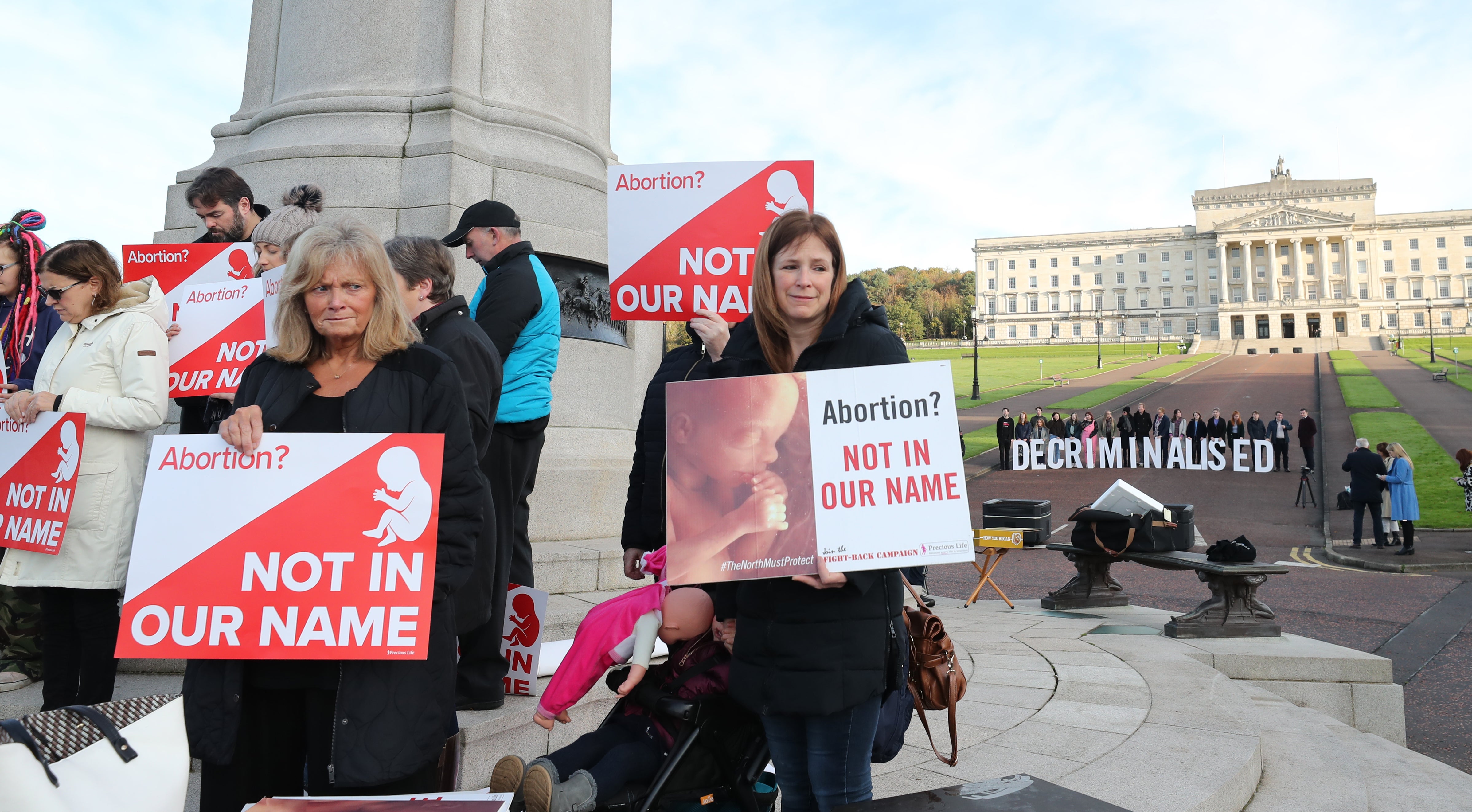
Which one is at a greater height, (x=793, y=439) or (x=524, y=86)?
(x=524, y=86)

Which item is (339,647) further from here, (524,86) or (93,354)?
(524,86)

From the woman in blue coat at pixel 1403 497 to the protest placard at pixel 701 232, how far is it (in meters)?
14.9

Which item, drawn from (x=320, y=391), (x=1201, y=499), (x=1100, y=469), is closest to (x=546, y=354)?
(x=320, y=391)

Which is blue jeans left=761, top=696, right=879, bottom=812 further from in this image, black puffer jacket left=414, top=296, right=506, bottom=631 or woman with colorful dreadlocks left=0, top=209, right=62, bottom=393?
woman with colorful dreadlocks left=0, top=209, right=62, bottom=393

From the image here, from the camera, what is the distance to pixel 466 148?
6383 mm

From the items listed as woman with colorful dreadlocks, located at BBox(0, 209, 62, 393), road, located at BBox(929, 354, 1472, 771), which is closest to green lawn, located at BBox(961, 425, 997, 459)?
road, located at BBox(929, 354, 1472, 771)

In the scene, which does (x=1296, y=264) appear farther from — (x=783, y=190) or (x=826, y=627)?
(x=826, y=627)

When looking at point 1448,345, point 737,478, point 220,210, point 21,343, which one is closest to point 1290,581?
Result: point 737,478

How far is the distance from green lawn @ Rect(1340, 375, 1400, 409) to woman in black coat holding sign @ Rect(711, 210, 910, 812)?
4203cm

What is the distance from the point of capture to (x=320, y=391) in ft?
8.01

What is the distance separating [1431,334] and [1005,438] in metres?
58.7

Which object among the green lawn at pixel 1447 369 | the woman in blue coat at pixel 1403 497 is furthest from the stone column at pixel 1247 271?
the woman in blue coat at pixel 1403 497

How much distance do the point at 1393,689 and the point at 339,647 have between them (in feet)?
23.2

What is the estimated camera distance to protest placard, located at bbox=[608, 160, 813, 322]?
13.3 ft
